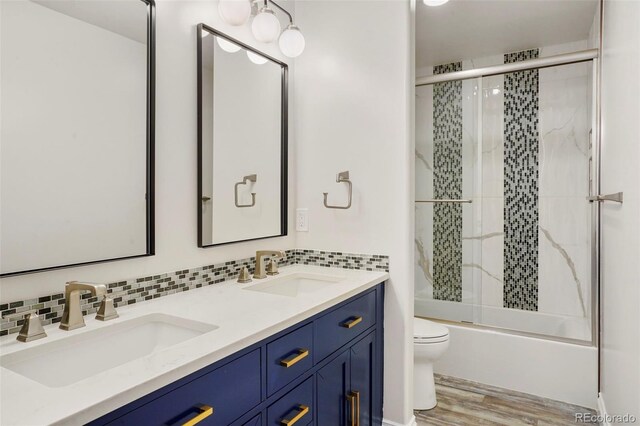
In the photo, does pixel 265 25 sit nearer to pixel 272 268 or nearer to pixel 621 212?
pixel 272 268

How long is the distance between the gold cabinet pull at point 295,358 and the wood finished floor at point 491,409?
1.26m

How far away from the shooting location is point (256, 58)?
1970 mm

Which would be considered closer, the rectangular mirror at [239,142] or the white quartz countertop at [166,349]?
the white quartz countertop at [166,349]

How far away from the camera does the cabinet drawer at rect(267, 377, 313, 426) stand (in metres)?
1.19

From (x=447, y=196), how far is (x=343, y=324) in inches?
84.6

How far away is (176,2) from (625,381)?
236 cm

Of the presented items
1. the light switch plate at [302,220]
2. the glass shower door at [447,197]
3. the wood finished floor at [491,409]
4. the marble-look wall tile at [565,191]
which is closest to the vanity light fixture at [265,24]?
the light switch plate at [302,220]

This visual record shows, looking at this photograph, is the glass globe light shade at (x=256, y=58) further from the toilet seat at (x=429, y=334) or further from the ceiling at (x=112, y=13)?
the toilet seat at (x=429, y=334)

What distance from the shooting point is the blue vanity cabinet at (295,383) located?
35.0 inches

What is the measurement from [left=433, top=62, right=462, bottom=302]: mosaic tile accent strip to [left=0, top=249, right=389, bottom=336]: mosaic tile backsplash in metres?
1.57

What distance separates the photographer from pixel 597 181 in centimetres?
241

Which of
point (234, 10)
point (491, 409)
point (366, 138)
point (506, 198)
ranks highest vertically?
point (234, 10)

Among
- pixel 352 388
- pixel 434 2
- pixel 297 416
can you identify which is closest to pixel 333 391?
pixel 352 388

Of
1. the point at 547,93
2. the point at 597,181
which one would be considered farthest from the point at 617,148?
the point at 547,93
